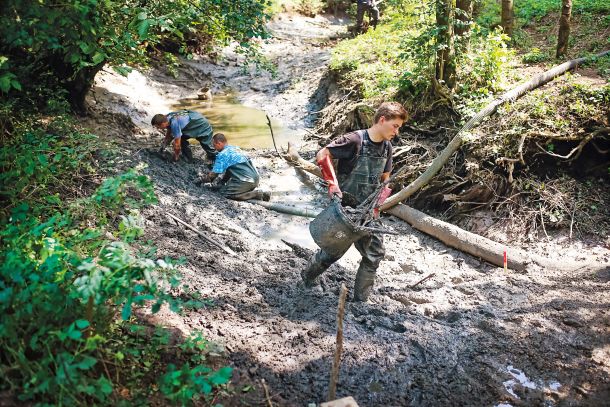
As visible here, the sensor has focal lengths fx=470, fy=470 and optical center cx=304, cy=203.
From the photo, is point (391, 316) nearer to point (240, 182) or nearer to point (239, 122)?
point (240, 182)

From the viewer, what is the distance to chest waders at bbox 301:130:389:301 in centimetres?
447

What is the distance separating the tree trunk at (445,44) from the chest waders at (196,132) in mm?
4204

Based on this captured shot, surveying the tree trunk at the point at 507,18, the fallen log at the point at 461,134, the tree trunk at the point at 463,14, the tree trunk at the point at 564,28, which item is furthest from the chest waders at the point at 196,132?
the tree trunk at the point at 507,18

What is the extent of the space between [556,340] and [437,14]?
5.74 metres

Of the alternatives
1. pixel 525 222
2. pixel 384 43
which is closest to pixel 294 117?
pixel 384 43

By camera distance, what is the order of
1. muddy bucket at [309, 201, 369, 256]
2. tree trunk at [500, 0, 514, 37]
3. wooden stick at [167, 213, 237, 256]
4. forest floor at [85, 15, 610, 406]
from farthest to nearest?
tree trunk at [500, 0, 514, 37]
wooden stick at [167, 213, 237, 256]
muddy bucket at [309, 201, 369, 256]
forest floor at [85, 15, 610, 406]

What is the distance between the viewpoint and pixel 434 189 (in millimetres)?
7504

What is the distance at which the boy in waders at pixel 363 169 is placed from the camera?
14.0 ft

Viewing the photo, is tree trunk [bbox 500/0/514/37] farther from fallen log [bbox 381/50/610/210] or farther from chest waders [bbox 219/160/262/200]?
chest waders [bbox 219/160/262/200]

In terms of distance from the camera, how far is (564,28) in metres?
8.55

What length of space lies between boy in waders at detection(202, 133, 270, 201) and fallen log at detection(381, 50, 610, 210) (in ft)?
7.28

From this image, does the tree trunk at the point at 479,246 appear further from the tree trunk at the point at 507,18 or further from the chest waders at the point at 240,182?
the tree trunk at the point at 507,18

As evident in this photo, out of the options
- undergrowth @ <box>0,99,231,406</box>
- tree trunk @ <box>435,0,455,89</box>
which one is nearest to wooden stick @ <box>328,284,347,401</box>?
undergrowth @ <box>0,99,231,406</box>

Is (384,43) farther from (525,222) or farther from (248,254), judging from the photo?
(248,254)
